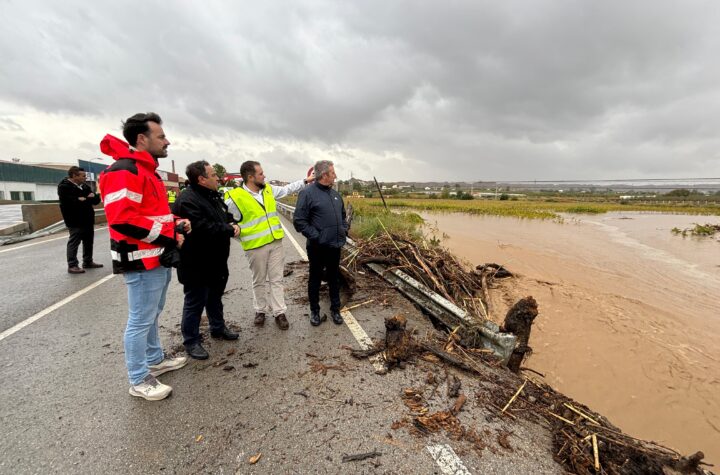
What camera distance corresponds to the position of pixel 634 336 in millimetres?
4730

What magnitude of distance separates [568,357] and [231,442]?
13.8 ft

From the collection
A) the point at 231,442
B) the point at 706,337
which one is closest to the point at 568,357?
the point at 706,337

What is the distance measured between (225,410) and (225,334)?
125 cm

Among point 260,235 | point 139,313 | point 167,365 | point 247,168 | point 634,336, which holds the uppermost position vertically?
point 247,168

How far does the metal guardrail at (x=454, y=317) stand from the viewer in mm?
3160

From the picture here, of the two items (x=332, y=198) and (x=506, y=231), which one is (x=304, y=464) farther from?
(x=506, y=231)

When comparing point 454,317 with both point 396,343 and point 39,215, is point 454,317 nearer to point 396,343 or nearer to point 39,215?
point 396,343

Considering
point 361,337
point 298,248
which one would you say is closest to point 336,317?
point 361,337

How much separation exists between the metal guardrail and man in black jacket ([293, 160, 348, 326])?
1.24 meters

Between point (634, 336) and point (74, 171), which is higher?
point (74, 171)

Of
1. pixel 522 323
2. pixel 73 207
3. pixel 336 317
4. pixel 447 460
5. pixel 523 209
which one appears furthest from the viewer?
pixel 523 209

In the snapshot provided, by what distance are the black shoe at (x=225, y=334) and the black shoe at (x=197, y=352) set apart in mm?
344

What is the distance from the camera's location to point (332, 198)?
397cm

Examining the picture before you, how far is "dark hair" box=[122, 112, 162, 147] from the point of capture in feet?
7.98
